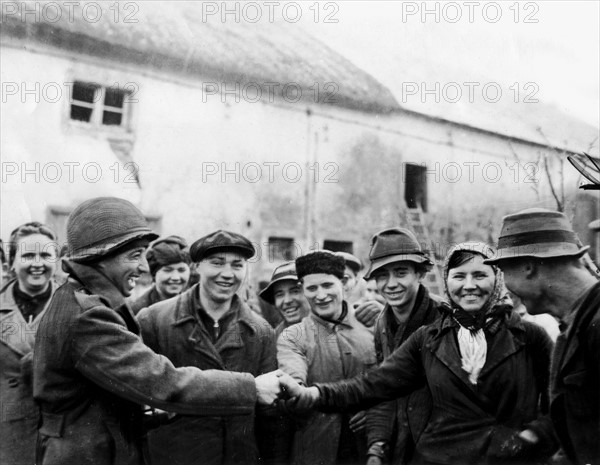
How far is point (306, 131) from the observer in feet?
36.8

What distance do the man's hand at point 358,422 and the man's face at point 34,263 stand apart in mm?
2915

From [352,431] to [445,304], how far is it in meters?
1.39

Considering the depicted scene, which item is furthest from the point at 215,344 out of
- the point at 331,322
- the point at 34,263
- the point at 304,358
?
the point at 34,263

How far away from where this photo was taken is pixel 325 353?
14.9 feet

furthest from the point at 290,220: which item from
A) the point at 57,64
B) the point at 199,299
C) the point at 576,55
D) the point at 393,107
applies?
the point at 199,299

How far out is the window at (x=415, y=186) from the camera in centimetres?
1277

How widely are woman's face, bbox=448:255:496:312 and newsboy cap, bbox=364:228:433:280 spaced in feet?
2.43

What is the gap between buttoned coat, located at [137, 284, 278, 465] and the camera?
4164mm

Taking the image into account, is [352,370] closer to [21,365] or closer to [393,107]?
[21,365]

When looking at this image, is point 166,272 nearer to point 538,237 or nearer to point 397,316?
point 397,316

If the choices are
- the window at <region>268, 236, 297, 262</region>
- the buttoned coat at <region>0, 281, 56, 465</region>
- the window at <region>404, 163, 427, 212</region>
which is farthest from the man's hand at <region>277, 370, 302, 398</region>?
the window at <region>404, 163, 427, 212</region>

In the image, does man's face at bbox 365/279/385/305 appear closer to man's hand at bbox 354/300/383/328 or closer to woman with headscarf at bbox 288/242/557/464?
man's hand at bbox 354/300/383/328

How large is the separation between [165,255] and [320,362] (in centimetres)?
213

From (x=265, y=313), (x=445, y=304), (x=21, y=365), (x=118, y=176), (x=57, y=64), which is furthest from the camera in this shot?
(x=118, y=176)
